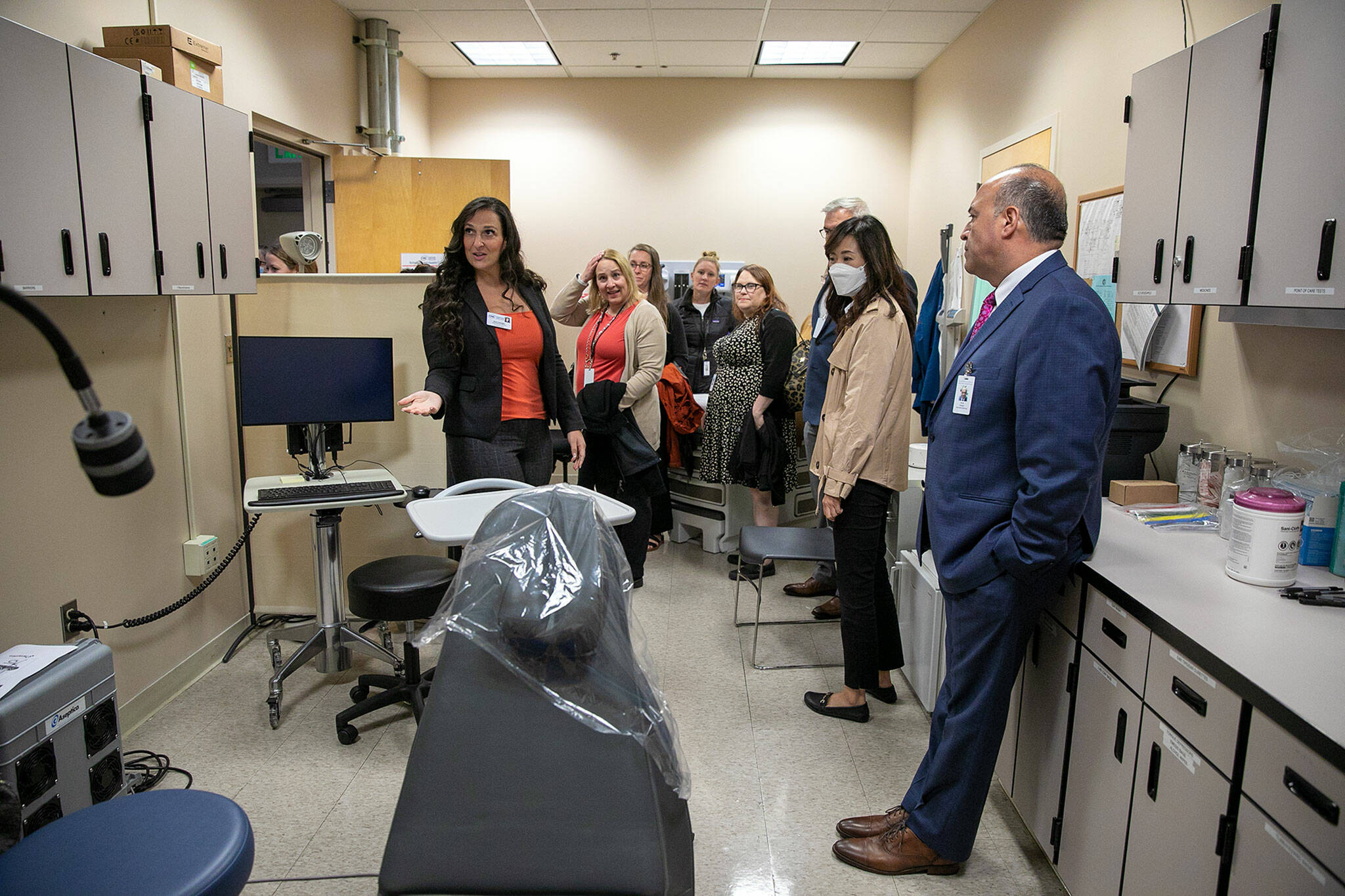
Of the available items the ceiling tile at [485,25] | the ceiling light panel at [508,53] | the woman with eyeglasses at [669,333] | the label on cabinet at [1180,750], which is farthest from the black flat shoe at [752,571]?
the ceiling light panel at [508,53]

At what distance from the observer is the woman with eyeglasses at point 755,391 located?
12.9 ft

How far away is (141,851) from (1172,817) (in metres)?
1.70

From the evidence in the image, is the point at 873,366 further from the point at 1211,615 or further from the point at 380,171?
the point at 380,171

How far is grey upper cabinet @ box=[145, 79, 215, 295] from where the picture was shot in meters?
2.42

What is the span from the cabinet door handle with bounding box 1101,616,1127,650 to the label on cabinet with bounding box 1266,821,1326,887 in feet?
1.51

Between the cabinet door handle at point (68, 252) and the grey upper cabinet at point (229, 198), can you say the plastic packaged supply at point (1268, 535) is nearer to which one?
the cabinet door handle at point (68, 252)

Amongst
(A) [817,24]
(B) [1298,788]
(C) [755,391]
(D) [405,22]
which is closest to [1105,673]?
(B) [1298,788]

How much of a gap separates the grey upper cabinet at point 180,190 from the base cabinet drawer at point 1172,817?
2739 millimetres

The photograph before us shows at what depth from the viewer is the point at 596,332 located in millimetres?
3787

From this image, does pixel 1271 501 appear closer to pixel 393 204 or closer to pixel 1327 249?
pixel 1327 249

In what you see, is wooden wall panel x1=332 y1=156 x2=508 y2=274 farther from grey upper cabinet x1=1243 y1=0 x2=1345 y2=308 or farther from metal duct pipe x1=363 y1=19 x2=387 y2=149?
grey upper cabinet x1=1243 y1=0 x2=1345 y2=308

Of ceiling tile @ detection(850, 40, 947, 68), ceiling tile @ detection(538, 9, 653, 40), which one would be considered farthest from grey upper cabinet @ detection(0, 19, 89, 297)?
ceiling tile @ detection(850, 40, 947, 68)

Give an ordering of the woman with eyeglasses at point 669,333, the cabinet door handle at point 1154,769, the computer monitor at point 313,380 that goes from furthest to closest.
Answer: the woman with eyeglasses at point 669,333 < the computer monitor at point 313,380 < the cabinet door handle at point 1154,769

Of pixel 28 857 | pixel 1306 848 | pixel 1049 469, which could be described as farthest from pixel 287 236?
pixel 1306 848
